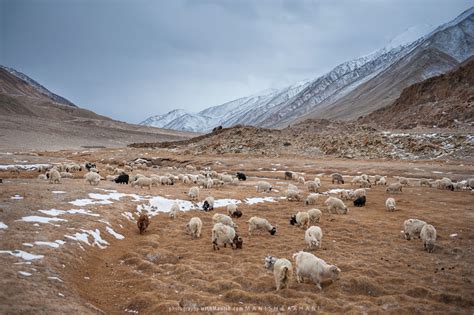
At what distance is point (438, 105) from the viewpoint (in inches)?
3420

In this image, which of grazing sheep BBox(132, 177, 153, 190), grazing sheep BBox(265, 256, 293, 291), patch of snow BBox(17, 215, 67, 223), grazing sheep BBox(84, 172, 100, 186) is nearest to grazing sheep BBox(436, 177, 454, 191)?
grazing sheep BBox(132, 177, 153, 190)

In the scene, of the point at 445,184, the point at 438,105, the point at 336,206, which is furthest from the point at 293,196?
the point at 438,105

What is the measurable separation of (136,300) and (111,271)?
2.56 m

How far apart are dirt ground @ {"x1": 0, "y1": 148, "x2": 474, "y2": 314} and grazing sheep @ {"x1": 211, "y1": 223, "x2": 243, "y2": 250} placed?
341 millimetres

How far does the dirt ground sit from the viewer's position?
9.82 m

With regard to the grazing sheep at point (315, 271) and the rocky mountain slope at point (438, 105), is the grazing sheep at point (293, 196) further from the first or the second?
the rocky mountain slope at point (438, 105)

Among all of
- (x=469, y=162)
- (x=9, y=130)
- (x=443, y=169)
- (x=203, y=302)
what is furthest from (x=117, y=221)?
(x=9, y=130)

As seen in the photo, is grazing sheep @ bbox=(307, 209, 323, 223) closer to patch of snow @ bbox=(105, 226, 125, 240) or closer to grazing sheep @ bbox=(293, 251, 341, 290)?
grazing sheep @ bbox=(293, 251, 341, 290)

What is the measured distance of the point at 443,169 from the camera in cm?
4312

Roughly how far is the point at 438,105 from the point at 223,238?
88410 mm

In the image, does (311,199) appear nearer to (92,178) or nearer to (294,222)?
(294,222)

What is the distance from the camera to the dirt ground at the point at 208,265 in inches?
387

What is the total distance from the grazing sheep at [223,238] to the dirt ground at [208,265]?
34 cm

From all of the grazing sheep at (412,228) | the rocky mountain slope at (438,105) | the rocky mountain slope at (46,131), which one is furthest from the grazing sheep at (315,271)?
the rocky mountain slope at (46,131)
